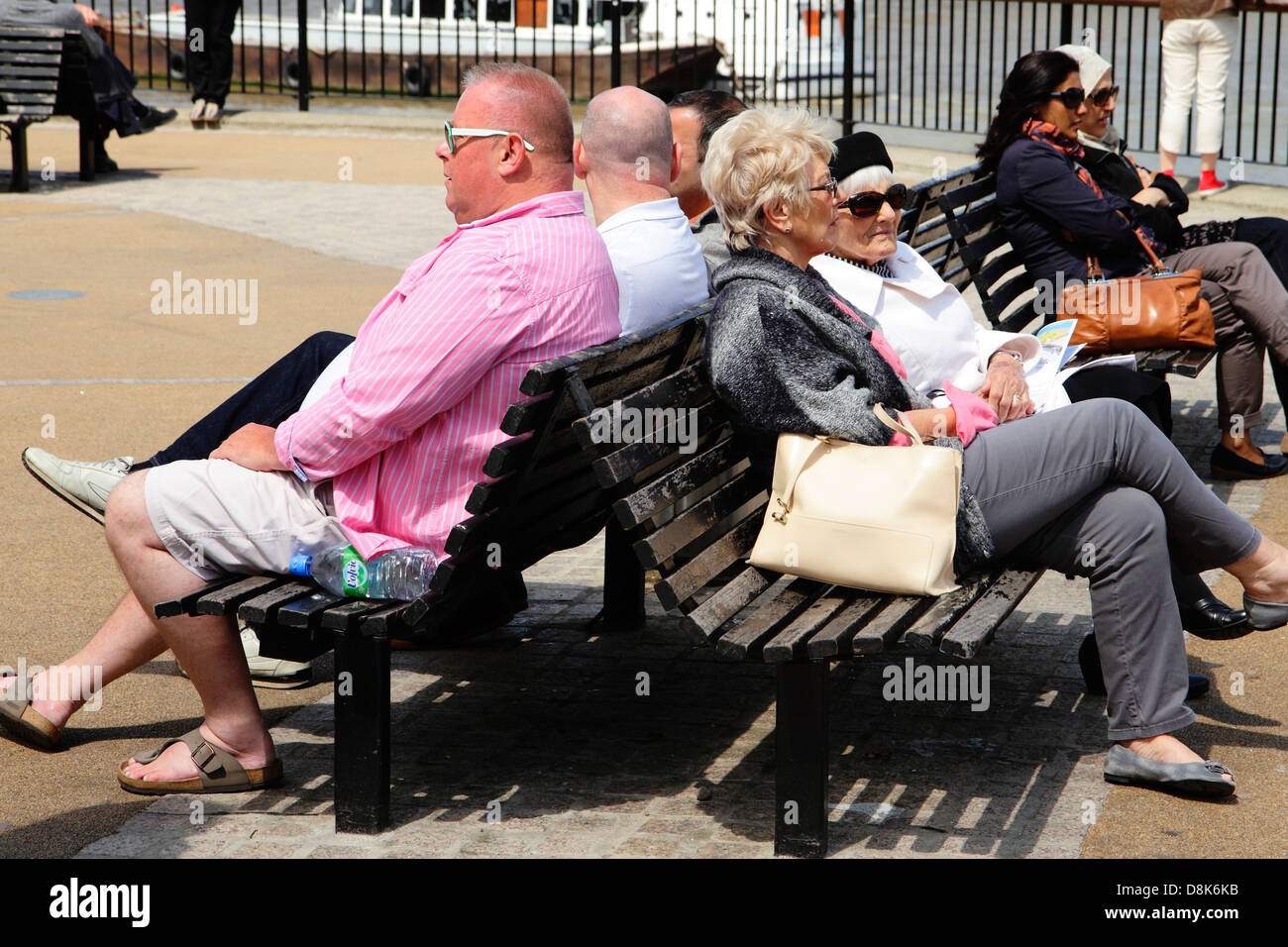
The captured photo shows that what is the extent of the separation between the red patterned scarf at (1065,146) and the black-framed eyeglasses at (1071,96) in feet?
0.33

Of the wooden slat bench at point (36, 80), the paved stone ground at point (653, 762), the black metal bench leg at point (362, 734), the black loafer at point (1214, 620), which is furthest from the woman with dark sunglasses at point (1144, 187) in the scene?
the wooden slat bench at point (36, 80)

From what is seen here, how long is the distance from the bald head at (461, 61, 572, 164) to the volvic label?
3.43 ft

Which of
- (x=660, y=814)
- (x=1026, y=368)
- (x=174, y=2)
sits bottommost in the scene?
(x=660, y=814)

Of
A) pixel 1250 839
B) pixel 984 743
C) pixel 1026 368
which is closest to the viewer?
pixel 1250 839

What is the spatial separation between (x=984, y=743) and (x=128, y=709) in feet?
7.36

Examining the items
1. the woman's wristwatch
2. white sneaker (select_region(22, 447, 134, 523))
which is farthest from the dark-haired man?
white sneaker (select_region(22, 447, 134, 523))

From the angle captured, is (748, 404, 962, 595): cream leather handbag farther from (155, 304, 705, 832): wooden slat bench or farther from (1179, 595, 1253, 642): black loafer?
(1179, 595, 1253, 642): black loafer

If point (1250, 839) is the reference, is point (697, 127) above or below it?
above

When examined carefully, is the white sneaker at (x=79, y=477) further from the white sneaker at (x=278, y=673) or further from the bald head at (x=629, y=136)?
the bald head at (x=629, y=136)

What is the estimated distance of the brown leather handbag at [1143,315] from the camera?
Result: 228 inches

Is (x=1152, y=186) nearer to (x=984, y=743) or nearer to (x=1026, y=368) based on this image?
(x=1026, y=368)

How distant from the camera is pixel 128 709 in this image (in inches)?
169

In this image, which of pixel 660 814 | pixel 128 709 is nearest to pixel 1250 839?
pixel 660 814

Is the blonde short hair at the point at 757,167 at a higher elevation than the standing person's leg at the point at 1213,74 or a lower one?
lower
